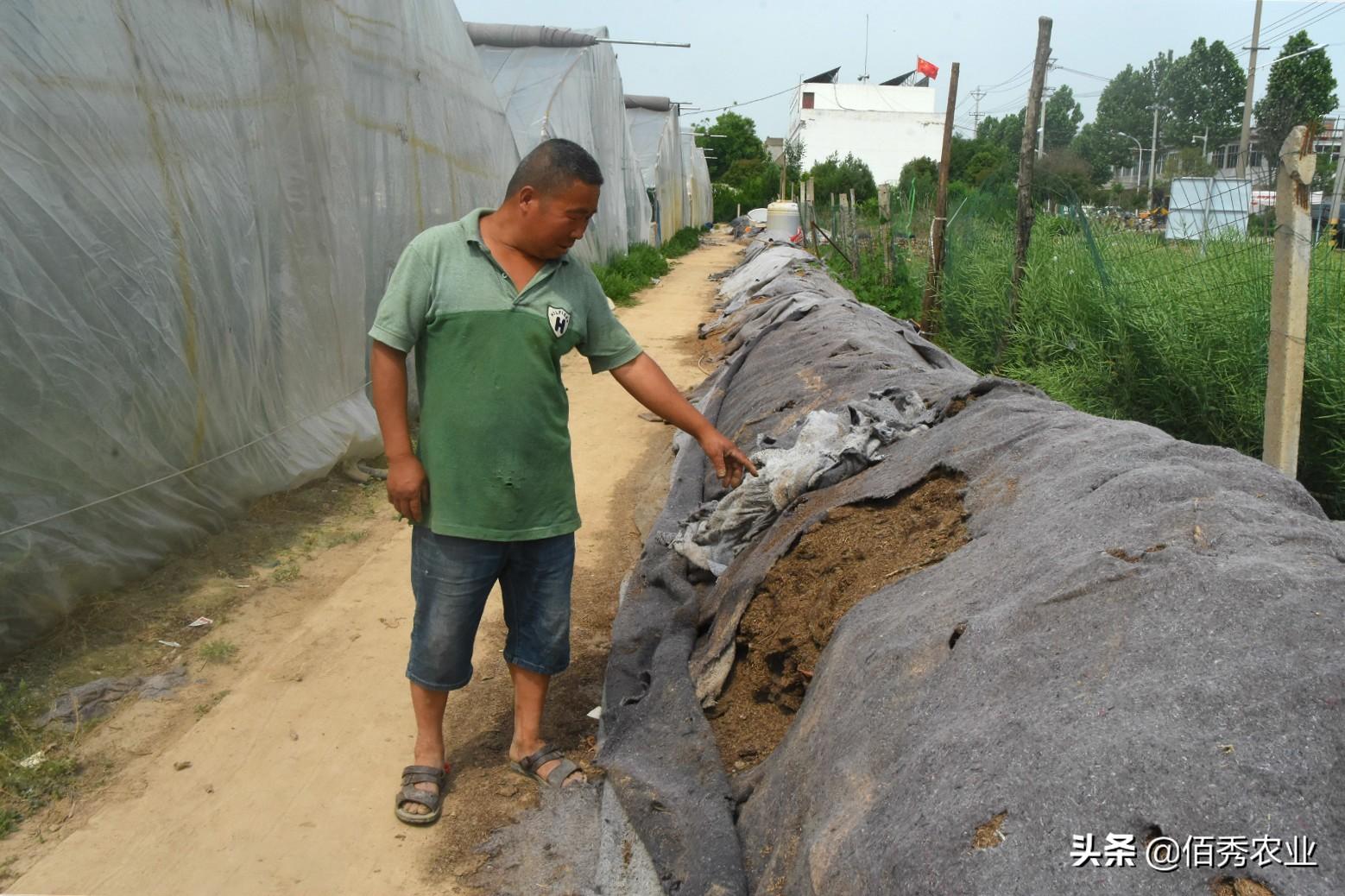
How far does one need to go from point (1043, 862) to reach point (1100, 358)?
5.39m

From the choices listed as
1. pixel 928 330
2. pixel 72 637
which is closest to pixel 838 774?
pixel 72 637

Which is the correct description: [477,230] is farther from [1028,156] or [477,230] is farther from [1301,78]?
[1301,78]

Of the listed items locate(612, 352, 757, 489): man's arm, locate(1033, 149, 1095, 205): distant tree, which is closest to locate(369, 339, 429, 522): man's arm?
locate(612, 352, 757, 489): man's arm

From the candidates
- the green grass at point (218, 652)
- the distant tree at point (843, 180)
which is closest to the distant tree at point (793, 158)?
the distant tree at point (843, 180)

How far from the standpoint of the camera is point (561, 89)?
14508mm

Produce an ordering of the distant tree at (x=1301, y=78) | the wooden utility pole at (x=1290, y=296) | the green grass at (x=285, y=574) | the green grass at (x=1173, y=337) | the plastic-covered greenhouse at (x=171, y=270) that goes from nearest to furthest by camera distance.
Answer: the wooden utility pole at (x=1290, y=296)
the plastic-covered greenhouse at (x=171, y=270)
the green grass at (x=1173, y=337)
the green grass at (x=285, y=574)
the distant tree at (x=1301, y=78)

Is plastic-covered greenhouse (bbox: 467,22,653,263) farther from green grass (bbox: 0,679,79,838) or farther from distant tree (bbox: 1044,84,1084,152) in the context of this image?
distant tree (bbox: 1044,84,1084,152)

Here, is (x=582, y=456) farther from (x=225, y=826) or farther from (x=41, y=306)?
(x=225, y=826)

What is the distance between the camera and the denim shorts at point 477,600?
2.79 m

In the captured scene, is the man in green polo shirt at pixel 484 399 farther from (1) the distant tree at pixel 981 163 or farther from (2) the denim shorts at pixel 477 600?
(1) the distant tree at pixel 981 163

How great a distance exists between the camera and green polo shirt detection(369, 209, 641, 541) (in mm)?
2637

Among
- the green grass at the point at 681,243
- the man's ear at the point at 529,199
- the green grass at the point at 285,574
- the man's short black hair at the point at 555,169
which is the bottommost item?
the green grass at the point at 285,574

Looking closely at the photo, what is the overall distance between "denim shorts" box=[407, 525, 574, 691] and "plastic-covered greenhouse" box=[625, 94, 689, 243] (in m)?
24.5

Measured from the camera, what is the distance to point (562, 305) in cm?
276
